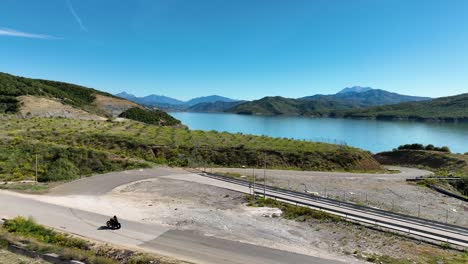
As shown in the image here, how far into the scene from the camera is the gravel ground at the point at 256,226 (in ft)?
52.2

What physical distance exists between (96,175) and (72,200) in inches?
320

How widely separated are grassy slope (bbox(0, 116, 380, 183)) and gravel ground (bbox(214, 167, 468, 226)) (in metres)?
4.16

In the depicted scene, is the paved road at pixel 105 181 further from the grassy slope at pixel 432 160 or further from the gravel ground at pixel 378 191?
the grassy slope at pixel 432 160

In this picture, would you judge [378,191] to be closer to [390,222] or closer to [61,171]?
[390,222]

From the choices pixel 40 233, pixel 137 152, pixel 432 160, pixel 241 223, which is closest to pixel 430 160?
pixel 432 160

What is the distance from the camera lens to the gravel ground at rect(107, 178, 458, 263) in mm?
15922

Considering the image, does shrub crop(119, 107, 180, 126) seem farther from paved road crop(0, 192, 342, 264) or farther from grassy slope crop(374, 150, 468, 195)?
paved road crop(0, 192, 342, 264)

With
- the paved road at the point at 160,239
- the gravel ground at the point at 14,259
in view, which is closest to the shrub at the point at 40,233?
the paved road at the point at 160,239

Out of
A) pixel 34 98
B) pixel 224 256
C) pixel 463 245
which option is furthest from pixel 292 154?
pixel 34 98

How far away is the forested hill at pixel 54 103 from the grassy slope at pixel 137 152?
28.4 metres

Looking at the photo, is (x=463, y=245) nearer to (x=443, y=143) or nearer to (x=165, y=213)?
(x=165, y=213)

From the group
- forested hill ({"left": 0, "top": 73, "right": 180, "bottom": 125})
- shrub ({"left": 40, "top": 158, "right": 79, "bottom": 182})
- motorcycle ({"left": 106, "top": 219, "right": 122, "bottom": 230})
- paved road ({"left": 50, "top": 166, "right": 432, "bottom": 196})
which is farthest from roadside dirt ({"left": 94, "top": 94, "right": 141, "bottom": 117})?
motorcycle ({"left": 106, "top": 219, "right": 122, "bottom": 230})

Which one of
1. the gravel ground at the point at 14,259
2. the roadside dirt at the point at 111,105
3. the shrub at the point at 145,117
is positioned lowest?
the gravel ground at the point at 14,259

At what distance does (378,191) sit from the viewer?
1233 inches
